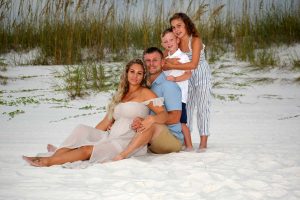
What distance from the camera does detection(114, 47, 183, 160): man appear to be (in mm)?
3662

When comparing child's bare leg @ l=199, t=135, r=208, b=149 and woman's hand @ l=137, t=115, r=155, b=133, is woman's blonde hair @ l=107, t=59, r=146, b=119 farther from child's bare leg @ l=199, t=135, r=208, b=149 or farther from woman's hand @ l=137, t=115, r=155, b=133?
child's bare leg @ l=199, t=135, r=208, b=149

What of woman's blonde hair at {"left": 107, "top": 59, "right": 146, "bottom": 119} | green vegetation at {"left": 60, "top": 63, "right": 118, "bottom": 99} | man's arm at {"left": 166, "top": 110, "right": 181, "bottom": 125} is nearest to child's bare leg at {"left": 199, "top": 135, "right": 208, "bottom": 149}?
man's arm at {"left": 166, "top": 110, "right": 181, "bottom": 125}

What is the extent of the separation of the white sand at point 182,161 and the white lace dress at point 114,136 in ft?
0.44

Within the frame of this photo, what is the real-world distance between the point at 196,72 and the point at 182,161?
2.67 ft

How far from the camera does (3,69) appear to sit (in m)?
9.07

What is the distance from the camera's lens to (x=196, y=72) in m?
4.21

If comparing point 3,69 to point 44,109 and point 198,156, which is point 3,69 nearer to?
point 44,109

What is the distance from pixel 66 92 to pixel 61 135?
238cm

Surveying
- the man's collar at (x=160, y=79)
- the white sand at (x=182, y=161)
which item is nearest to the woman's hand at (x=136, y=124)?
the white sand at (x=182, y=161)

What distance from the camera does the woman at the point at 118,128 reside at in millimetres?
→ 3646

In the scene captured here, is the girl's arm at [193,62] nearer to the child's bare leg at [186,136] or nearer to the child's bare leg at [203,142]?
the child's bare leg at [186,136]

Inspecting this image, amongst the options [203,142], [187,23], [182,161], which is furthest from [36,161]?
[187,23]

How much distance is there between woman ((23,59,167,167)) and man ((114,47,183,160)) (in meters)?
0.07

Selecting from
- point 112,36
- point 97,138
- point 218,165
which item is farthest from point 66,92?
point 218,165
